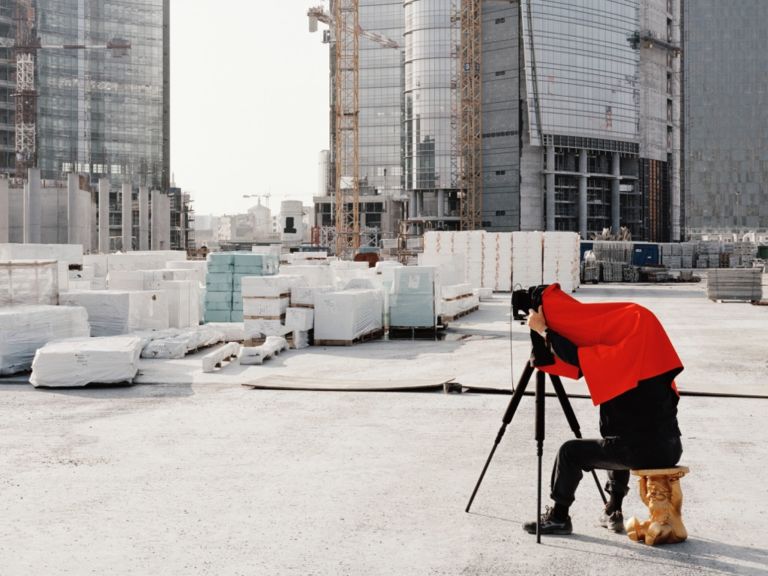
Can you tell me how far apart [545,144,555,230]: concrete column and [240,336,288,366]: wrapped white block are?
73.2m

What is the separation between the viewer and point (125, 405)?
37.4 ft

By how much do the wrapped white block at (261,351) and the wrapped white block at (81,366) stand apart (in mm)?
2645

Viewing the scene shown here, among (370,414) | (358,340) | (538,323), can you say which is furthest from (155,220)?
(538,323)

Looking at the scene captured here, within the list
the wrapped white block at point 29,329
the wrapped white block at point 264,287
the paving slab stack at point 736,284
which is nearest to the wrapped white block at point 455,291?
the wrapped white block at point 264,287

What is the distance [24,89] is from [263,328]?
7835cm

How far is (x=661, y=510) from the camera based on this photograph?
5742 mm

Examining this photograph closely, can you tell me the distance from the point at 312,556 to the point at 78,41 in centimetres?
10302

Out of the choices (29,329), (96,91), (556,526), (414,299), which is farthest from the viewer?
(96,91)

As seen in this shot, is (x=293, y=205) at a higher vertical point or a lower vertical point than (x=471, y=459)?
higher

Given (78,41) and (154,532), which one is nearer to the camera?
(154,532)

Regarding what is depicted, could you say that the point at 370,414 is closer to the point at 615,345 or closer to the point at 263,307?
the point at 615,345

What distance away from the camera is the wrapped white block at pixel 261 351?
15.2 meters

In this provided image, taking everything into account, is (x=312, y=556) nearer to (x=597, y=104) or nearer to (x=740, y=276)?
(x=740, y=276)

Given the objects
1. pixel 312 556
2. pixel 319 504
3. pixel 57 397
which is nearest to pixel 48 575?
pixel 312 556
